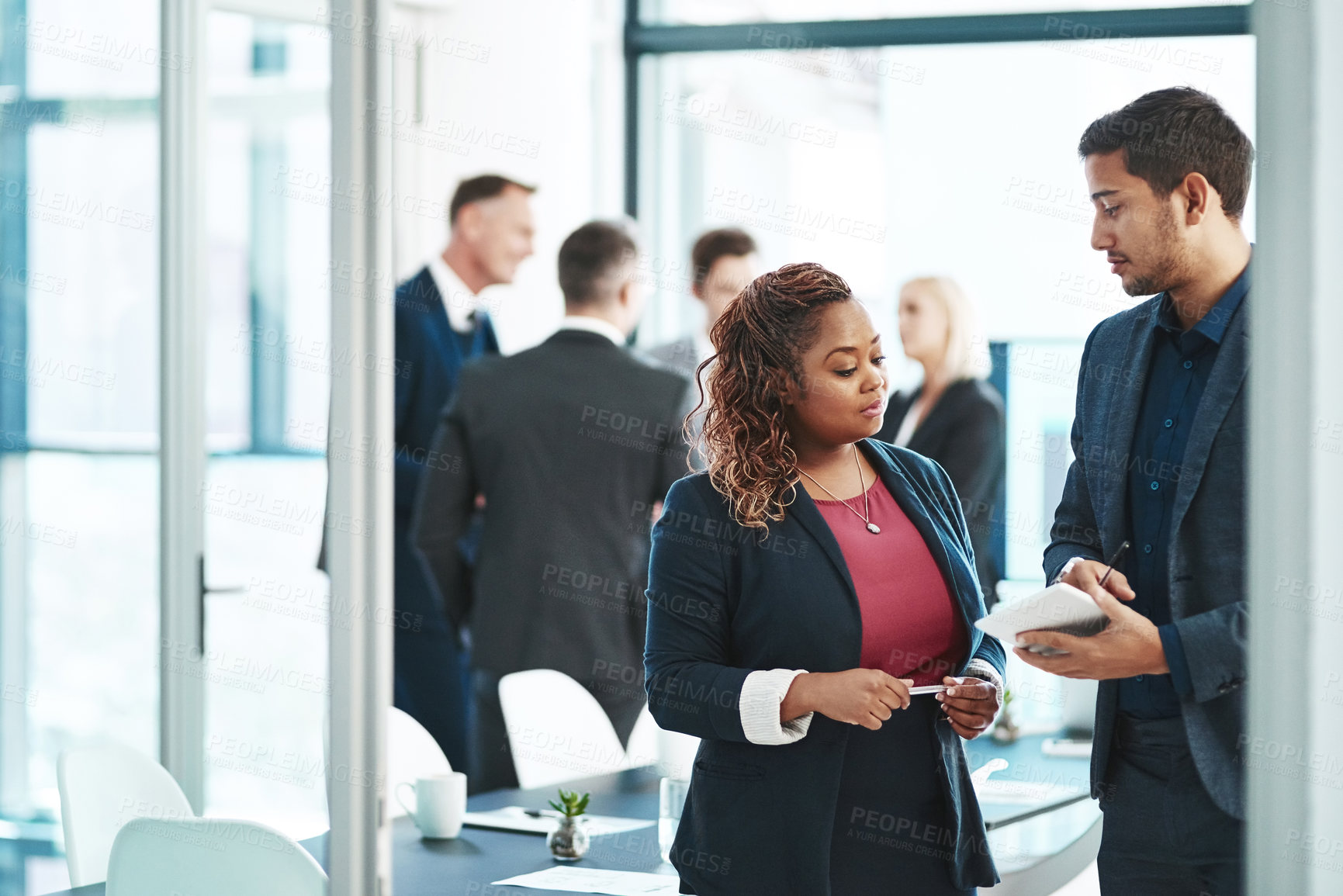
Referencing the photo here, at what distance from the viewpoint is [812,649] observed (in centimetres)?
175

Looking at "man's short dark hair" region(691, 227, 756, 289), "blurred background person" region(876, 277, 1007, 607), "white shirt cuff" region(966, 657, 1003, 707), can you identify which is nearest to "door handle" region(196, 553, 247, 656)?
"man's short dark hair" region(691, 227, 756, 289)

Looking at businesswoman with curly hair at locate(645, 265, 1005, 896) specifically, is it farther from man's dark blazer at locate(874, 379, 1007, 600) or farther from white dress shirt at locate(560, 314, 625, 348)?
man's dark blazer at locate(874, 379, 1007, 600)

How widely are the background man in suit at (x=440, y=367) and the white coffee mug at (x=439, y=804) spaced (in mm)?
1591

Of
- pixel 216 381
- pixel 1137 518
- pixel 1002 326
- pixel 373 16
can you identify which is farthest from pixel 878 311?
pixel 373 16

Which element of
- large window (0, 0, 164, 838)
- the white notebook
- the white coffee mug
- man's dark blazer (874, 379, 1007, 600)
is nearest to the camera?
the white notebook

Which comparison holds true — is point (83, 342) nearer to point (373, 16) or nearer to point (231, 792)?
point (231, 792)

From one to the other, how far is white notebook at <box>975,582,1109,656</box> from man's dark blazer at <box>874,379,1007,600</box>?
2111 mm

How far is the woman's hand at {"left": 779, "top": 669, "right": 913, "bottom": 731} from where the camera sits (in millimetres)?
1642

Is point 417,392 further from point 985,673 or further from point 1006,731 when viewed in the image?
point 985,673

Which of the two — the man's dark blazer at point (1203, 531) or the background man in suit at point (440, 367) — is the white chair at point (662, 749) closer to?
the man's dark blazer at point (1203, 531)

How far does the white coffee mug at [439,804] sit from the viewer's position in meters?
2.32

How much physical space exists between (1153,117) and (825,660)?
0.83 meters

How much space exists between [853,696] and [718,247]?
9.12 feet

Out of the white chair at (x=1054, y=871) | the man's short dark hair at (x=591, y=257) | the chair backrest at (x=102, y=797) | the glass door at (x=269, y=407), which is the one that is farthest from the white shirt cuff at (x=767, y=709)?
the glass door at (x=269, y=407)
